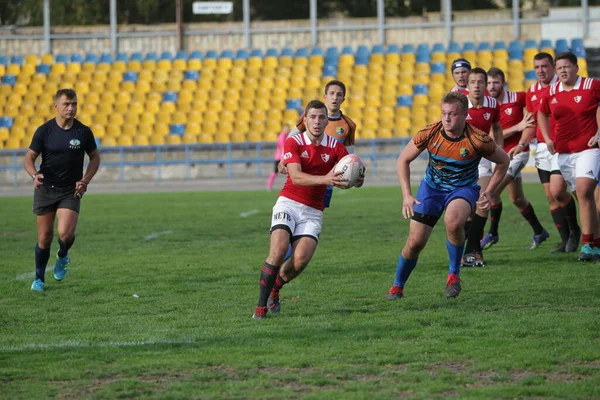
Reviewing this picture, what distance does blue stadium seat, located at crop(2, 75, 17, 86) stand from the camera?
113ft

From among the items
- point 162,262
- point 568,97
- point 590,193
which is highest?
point 568,97

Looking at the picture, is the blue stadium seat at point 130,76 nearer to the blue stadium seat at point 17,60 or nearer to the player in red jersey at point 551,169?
the blue stadium seat at point 17,60

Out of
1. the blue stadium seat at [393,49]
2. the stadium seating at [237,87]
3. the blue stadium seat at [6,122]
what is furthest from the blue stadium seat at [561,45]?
the blue stadium seat at [6,122]

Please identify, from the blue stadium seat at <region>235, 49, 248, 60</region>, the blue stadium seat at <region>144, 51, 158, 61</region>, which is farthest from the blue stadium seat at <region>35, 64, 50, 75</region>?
the blue stadium seat at <region>235, 49, 248, 60</region>

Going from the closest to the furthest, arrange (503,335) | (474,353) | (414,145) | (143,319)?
(474,353) → (503,335) → (143,319) → (414,145)

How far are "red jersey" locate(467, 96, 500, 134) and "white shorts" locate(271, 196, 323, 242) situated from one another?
3337mm

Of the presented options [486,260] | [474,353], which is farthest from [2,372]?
[486,260]

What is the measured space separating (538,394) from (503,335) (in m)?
1.57

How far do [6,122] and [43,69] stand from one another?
10.1 ft

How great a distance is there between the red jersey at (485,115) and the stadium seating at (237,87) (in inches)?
774

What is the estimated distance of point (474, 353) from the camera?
6309 millimetres

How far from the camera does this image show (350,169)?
7699 mm

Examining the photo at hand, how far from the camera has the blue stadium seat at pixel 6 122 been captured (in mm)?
32594

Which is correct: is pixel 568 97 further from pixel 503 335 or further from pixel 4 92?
pixel 4 92
